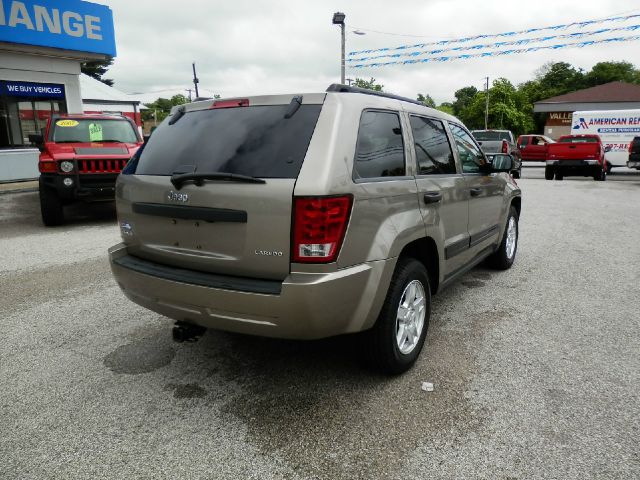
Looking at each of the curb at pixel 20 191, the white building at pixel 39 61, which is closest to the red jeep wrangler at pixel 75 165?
the curb at pixel 20 191

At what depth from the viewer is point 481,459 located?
2307 mm

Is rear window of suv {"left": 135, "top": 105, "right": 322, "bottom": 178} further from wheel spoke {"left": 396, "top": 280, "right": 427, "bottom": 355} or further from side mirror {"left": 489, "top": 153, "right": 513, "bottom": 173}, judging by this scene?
side mirror {"left": 489, "top": 153, "right": 513, "bottom": 173}

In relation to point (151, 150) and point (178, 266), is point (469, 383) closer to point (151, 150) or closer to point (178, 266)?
point (178, 266)

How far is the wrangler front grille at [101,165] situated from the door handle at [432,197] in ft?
22.0

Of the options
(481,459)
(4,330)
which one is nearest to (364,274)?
(481,459)

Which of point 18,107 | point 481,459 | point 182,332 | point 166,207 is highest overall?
point 18,107

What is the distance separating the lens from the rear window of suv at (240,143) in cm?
256

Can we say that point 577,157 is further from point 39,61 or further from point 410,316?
point 39,61

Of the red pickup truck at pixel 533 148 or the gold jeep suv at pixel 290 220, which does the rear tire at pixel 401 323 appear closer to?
the gold jeep suv at pixel 290 220

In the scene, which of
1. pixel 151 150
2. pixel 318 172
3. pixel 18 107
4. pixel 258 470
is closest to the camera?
pixel 258 470

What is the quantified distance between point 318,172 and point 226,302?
835 millimetres

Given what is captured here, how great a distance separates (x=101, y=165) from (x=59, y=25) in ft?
28.2

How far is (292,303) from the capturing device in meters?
2.40

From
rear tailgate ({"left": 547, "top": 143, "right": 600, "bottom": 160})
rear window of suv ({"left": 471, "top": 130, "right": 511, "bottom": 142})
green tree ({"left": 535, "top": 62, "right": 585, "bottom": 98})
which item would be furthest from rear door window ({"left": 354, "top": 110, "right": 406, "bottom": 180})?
green tree ({"left": 535, "top": 62, "right": 585, "bottom": 98})
